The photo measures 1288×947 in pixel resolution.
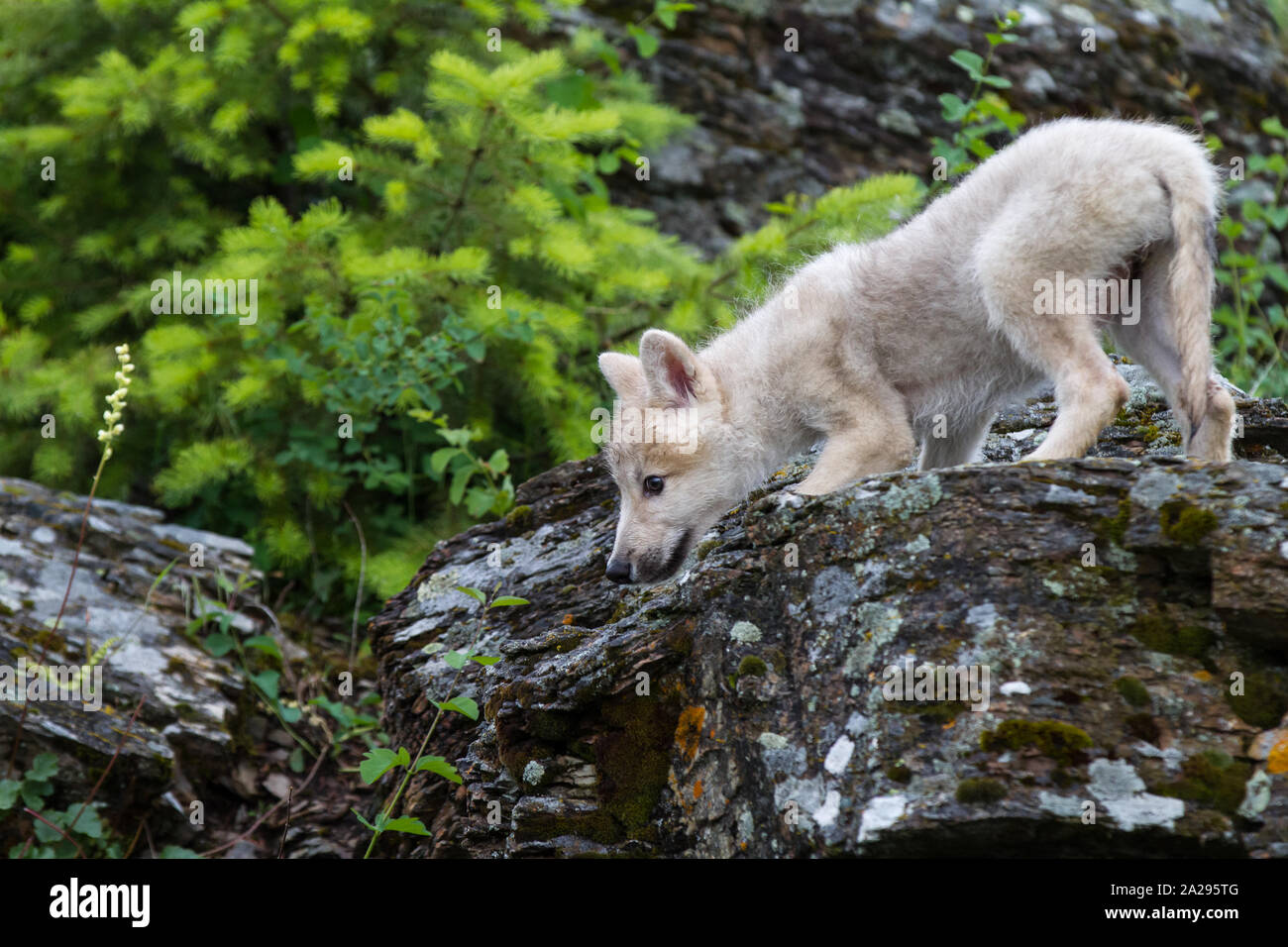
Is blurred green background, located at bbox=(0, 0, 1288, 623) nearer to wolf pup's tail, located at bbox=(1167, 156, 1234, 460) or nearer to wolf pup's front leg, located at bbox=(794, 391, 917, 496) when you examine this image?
wolf pup's front leg, located at bbox=(794, 391, 917, 496)

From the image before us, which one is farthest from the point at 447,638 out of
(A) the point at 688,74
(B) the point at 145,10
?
(A) the point at 688,74

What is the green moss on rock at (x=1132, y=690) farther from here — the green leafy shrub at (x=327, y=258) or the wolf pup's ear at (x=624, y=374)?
the green leafy shrub at (x=327, y=258)

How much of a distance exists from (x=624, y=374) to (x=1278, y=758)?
3090mm

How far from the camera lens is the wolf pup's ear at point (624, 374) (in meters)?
5.25

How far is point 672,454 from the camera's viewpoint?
498cm

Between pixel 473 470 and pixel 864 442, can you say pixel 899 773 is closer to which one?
pixel 864 442

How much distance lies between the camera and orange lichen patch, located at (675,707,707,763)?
3.77 metres

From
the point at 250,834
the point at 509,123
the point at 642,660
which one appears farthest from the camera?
the point at 509,123

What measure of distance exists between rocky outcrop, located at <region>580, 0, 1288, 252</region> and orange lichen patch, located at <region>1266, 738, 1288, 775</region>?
6.75 meters

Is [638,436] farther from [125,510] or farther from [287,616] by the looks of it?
[125,510]

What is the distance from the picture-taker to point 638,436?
16.5 ft

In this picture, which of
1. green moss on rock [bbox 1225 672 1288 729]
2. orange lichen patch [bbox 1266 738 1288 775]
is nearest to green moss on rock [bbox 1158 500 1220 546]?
green moss on rock [bbox 1225 672 1288 729]

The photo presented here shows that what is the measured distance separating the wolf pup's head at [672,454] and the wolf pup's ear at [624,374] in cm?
4

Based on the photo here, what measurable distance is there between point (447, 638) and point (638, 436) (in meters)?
1.21
